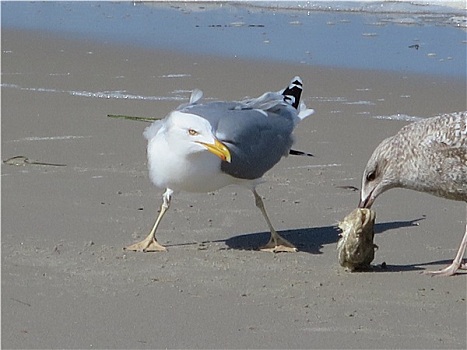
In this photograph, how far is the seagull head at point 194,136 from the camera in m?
6.18

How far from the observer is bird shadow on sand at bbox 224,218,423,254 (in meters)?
6.52

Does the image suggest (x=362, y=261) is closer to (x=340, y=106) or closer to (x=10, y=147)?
(x=10, y=147)

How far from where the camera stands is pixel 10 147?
27.6 feet

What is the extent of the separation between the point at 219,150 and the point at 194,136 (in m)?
0.19

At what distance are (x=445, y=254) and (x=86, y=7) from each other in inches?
600

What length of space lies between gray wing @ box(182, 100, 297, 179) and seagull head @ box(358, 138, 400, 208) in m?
0.72

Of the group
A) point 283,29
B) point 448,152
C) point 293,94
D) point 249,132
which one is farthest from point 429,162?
point 283,29

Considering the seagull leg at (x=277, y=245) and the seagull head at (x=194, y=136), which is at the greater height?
the seagull head at (x=194, y=136)

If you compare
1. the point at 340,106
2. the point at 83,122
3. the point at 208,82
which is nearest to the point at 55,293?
the point at 83,122

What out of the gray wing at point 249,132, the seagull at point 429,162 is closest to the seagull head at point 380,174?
the seagull at point 429,162

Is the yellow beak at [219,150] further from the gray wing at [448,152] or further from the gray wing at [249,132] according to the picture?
the gray wing at [448,152]

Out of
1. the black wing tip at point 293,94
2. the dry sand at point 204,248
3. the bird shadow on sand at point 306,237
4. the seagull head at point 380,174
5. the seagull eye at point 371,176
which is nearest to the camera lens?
the dry sand at point 204,248

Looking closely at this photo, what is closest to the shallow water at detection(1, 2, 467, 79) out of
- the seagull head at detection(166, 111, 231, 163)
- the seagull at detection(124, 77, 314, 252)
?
the seagull at detection(124, 77, 314, 252)

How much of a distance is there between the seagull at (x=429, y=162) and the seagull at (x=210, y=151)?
739 millimetres
